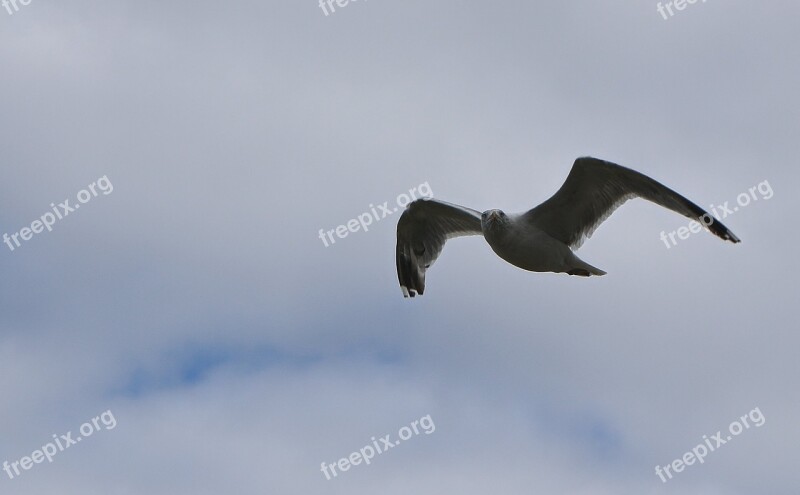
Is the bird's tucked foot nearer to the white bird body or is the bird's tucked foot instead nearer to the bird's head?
the white bird body

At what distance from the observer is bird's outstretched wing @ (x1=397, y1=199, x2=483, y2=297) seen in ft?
62.8

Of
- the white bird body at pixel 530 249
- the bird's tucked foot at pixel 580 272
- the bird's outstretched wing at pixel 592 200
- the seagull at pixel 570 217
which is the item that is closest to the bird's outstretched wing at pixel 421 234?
the seagull at pixel 570 217

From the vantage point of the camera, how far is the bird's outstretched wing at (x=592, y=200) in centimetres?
1603

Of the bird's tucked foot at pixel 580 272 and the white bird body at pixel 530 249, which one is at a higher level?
the white bird body at pixel 530 249

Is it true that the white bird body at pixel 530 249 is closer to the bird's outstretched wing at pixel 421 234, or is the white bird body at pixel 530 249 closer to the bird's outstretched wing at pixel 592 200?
the bird's outstretched wing at pixel 592 200

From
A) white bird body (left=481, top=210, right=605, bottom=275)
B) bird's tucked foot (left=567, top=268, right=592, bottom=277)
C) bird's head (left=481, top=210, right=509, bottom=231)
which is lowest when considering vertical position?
bird's tucked foot (left=567, top=268, right=592, bottom=277)

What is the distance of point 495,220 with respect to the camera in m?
16.8

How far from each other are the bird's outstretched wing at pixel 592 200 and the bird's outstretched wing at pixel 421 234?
1.79 meters

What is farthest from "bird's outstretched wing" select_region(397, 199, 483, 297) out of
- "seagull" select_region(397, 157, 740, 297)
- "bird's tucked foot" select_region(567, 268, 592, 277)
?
"bird's tucked foot" select_region(567, 268, 592, 277)

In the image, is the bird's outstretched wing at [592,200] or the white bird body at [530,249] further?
the white bird body at [530,249]

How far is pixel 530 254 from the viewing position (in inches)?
666

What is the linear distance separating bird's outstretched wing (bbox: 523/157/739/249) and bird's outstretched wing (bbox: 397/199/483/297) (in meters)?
1.79

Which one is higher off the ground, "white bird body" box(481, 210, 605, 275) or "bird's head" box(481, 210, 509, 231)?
"bird's head" box(481, 210, 509, 231)

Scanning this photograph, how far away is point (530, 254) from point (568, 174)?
3.94ft
